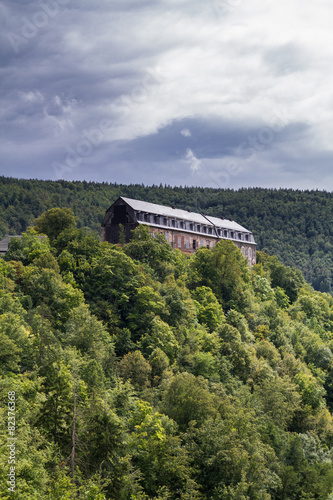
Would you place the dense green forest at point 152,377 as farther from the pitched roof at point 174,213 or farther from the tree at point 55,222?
the pitched roof at point 174,213

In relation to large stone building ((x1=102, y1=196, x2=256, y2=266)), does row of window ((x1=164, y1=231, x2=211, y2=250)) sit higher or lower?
lower

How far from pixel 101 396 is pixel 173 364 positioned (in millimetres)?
23664

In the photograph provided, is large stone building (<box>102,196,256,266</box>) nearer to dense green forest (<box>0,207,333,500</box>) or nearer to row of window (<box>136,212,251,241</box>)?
row of window (<box>136,212,251,241</box>)

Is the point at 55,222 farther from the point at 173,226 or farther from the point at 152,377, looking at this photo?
the point at 152,377

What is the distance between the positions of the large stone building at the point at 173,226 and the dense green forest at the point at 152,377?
823 cm

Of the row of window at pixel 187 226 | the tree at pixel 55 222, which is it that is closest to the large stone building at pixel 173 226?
the row of window at pixel 187 226

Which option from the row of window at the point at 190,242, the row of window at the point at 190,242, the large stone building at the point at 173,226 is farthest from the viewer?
the row of window at the point at 190,242

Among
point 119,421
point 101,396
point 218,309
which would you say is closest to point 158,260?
point 218,309

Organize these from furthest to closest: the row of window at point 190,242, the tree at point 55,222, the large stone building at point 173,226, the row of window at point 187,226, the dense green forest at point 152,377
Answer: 1. the row of window at point 190,242
2. the row of window at point 187,226
3. the large stone building at point 173,226
4. the tree at point 55,222
5. the dense green forest at point 152,377

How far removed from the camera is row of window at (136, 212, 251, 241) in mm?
108331

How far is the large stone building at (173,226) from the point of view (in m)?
107

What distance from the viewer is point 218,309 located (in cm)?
9481

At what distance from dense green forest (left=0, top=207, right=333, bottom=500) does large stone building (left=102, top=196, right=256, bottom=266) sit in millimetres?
8235

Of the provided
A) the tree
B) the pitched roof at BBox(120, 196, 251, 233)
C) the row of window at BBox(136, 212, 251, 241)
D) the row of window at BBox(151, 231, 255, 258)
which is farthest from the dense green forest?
the pitched roof at BBox(120, 196, 251, 233)
